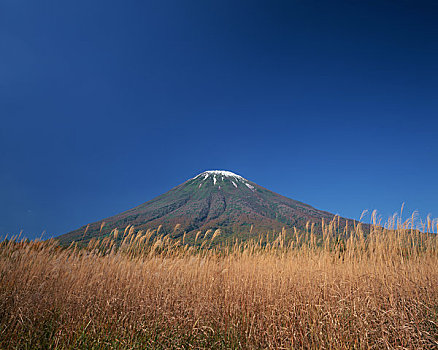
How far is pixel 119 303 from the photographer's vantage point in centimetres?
363

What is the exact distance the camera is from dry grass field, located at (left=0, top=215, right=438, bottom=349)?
270cm

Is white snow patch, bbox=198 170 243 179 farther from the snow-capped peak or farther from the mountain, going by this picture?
the mountain

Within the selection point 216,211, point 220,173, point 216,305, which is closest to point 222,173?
point 220,173

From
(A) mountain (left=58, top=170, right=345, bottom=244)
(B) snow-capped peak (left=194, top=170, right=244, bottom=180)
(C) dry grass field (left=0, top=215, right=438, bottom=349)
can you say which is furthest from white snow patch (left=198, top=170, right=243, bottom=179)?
(C) dry grass field (left=0, top=215, right=438, bottom=349)

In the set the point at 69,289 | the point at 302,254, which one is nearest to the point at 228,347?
the point at 69,289

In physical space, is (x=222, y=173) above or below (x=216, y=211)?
above

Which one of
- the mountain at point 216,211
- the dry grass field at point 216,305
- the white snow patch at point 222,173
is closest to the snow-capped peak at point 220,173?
the white snow patch at point 222,173

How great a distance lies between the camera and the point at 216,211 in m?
105

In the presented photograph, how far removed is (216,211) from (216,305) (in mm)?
102458

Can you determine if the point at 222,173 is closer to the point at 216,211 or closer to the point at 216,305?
the point at 216,211

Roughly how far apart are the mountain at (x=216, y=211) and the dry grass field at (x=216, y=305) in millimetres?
74220

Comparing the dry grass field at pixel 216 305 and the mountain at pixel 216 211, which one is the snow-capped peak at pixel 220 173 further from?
the dry grass field at pixel 216 305

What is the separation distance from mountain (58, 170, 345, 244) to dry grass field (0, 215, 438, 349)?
244 ft

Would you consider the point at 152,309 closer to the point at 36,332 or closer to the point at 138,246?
the point at 36,332
